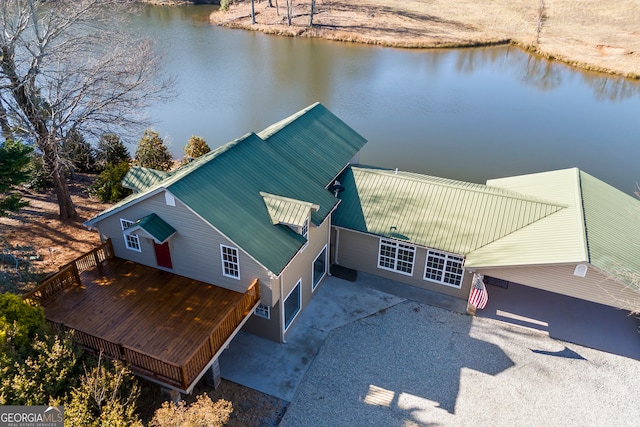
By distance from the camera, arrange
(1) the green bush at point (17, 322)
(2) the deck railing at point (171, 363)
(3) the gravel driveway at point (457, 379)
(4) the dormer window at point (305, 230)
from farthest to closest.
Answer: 1. (4) the dormer window at point (305, 230)
2. (3) the gravel driveway at point (457, 379)
3. (2) the deck railing at point (171, 363)
4. (1) the green bush at point (17, 322)

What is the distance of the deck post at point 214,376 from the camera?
13.9 m

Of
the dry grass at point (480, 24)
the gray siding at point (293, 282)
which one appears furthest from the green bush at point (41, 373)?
the dry grass at point (480, 24)

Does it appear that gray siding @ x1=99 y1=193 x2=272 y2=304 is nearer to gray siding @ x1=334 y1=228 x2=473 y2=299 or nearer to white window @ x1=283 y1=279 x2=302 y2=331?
white window @ x1=283 y1=279 x2=302 y2=331

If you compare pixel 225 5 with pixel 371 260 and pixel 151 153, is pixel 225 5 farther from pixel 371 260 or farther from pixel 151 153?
pixel 371 260

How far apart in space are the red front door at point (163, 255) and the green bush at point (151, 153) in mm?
10387

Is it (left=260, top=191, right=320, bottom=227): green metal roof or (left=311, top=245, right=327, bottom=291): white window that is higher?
(left=260, top=191, right=320, bottom=227): green metal roof

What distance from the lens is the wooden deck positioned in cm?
1250

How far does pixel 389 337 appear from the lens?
16484mm

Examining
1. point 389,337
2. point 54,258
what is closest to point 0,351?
point 54,258

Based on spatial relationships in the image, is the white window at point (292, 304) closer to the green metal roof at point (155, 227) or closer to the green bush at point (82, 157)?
the green metal roof at point (155, 227)

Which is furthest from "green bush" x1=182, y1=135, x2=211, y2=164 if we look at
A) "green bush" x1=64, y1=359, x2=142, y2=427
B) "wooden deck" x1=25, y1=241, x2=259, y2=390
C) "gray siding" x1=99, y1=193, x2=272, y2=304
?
"green bush" x1=64, y1=359, x2=142, y2=427

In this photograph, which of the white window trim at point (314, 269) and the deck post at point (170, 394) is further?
the white window trim at point (314, 269)

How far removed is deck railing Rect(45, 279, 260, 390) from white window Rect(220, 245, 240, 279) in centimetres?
114

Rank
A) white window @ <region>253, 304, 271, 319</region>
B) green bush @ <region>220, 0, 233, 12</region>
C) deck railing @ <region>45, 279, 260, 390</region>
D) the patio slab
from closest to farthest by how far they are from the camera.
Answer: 1. deck railing @ <region>45, 279, 260, 390</region>
2. the patio slab
3. white window @ <region>253, 304, 271, 319</region>
4. green bush @ <region>220, 0, 233, 12</region>
